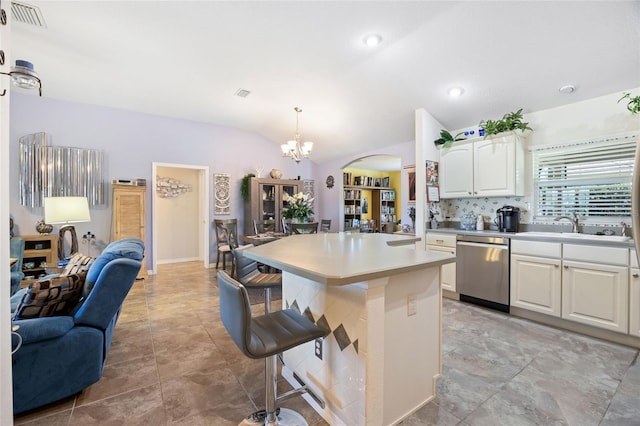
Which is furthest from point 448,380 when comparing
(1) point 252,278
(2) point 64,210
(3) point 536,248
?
(2) point 64,210

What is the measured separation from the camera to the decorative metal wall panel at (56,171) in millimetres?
4227

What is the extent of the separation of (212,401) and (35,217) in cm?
446

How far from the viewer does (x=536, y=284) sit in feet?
9.90

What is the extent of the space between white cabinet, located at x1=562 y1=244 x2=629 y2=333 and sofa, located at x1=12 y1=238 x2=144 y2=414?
3758 mm

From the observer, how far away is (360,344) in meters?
1.42

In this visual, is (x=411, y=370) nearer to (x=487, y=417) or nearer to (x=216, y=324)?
(x=487, y=417)

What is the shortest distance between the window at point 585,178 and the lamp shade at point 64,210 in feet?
17.4

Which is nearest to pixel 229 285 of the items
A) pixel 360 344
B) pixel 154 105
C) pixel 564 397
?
pixel 360 344

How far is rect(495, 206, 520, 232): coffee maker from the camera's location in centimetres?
350

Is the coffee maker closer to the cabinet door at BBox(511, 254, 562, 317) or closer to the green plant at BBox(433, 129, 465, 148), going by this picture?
the cabinet door at BBox(511, 254, 562, 317)

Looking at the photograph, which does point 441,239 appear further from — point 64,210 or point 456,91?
point 64,210

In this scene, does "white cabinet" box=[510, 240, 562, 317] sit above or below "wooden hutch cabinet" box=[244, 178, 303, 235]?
below

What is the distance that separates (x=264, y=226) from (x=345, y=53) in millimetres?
3502

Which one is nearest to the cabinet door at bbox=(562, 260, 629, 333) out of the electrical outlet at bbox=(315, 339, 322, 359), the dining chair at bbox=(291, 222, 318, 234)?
the electrical outlet at bbox=(315, 339, 322, 359)
